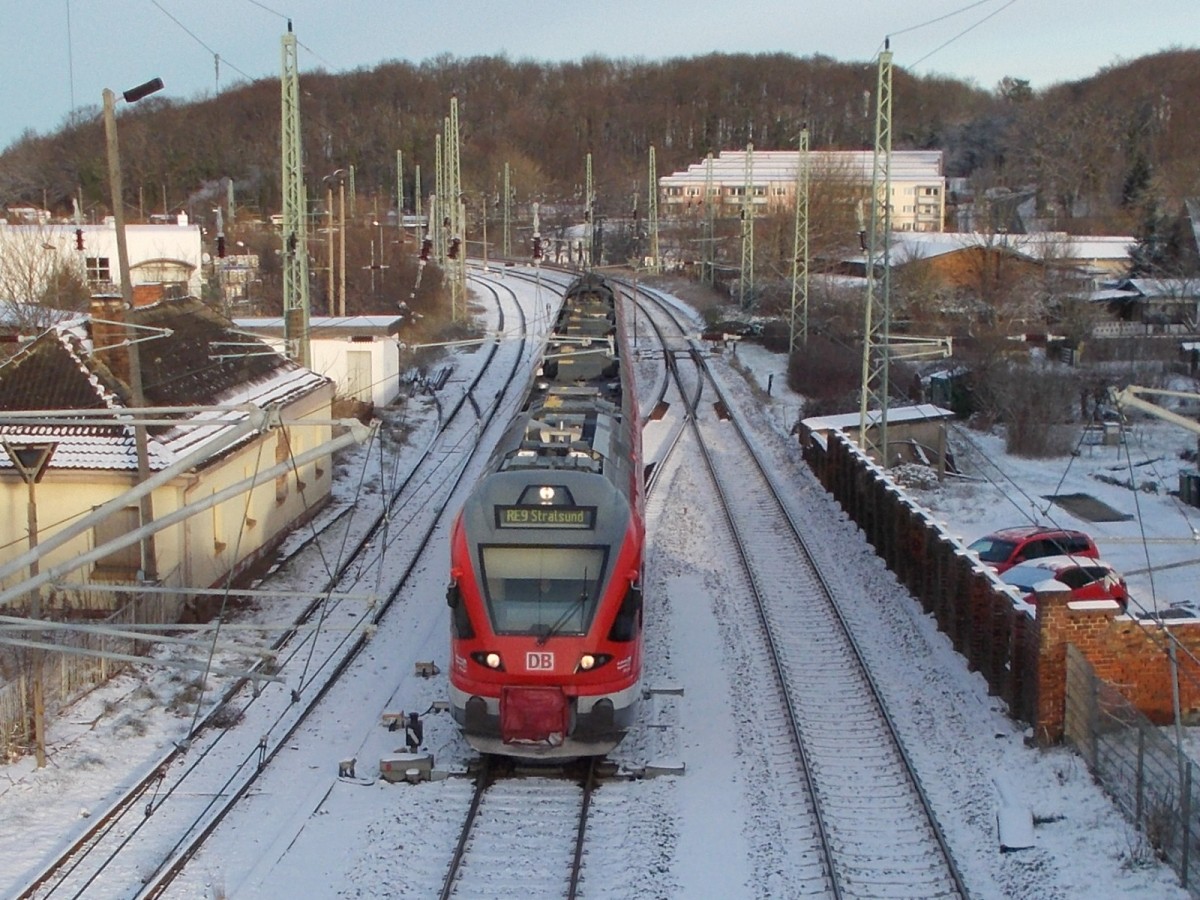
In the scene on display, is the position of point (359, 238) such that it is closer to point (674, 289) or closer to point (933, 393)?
point (674, 289)

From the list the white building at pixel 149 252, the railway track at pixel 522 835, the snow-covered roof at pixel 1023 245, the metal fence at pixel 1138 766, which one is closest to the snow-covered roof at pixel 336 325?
the white building at pixel 149 252

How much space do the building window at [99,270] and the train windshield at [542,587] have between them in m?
38.8

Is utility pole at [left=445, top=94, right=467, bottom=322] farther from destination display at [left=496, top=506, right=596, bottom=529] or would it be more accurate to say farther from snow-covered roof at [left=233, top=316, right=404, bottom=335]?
destination display at [left=496, top=506, right=596, bottom=529]

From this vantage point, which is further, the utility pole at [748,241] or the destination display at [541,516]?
the utility pole at [748,241]

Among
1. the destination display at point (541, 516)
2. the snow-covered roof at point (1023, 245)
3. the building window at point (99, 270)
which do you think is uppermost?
the snow-covered roof at point (1023, 245)

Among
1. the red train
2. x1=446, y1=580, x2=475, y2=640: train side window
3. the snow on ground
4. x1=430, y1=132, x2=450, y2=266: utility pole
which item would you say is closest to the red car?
the snow on ground

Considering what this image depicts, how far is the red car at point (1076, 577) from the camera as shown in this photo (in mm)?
15875

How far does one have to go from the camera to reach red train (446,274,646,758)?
36.0 feet

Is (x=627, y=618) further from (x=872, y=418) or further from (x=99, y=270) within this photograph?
(x=99, y=270)

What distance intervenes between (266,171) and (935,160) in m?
53.5

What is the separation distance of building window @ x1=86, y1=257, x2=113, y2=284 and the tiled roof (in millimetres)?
26368

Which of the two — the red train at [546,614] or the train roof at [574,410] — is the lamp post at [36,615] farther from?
the train roof at [574,410]

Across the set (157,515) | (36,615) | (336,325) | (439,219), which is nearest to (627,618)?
(36,615)

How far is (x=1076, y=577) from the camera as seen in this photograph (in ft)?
55.9
